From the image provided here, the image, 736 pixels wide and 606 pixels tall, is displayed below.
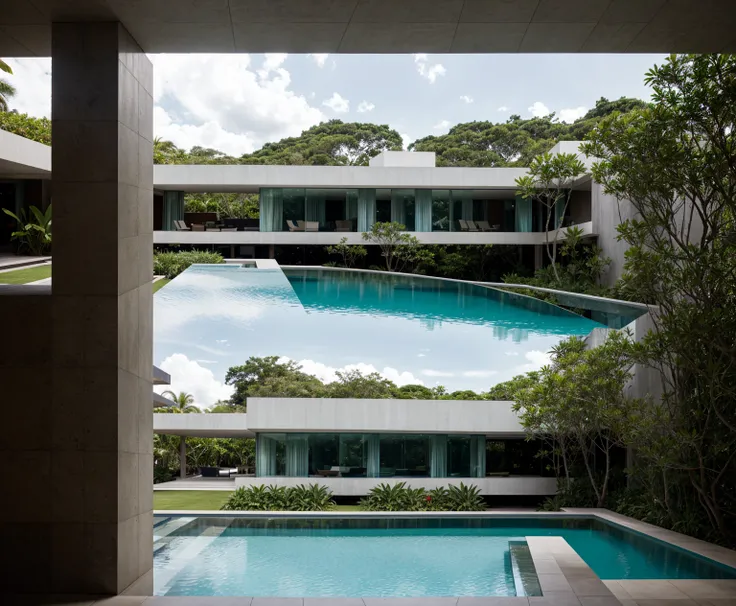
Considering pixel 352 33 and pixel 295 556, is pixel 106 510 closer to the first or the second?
pixel 352 33

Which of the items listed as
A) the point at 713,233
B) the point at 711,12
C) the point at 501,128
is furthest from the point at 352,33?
the point at 501,128

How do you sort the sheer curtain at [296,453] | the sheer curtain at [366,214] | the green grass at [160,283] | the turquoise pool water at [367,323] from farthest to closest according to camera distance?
1. the sheer curtain at [366,214]
2. the green grass at [160,283]
3. the turquoise pool water at [367,323]
4. the sheer curtain at [296,453]

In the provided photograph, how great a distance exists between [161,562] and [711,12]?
835 cm

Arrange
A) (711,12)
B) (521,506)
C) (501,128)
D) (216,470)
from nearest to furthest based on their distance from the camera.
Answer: (711,12) → (521,506) → (216,470) → (501,128)

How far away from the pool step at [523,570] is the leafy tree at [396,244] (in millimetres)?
20084

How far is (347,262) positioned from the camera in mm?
31547

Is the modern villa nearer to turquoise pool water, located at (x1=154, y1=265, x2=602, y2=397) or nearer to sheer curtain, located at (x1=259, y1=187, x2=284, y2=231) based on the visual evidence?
sheer curtain, located at (x1=259, y1=187, x2=284, y2=231)

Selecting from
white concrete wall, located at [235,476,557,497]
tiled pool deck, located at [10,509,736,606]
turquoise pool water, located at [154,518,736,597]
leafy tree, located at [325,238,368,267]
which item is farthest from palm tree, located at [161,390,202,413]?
tiled pool deck, located at [10,509,736,606]

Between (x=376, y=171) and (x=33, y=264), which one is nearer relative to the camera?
(x=33, y=264)

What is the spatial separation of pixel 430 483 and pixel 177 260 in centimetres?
1379

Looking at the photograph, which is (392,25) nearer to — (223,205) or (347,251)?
(347,251)

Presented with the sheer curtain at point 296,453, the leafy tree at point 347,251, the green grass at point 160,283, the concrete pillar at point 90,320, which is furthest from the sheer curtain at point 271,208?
the concrete pillar at point 90,320

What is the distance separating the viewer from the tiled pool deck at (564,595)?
5.89m

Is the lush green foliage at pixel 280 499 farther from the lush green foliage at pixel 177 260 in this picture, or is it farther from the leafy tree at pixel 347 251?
the leafy tree at pixel 347 251
